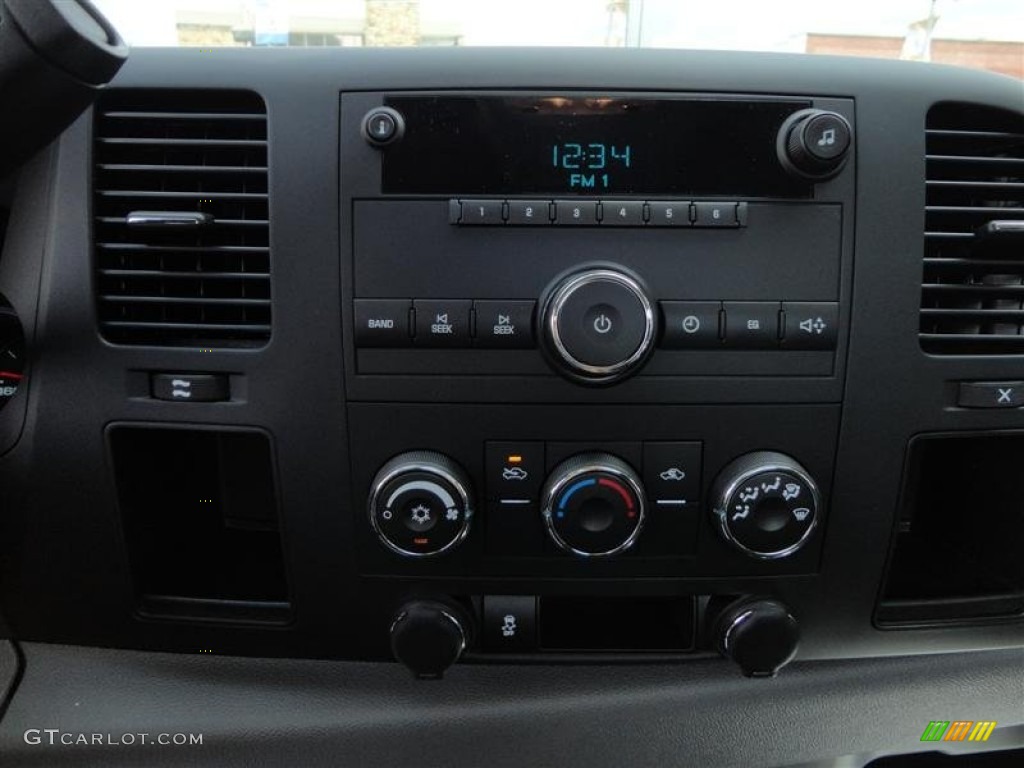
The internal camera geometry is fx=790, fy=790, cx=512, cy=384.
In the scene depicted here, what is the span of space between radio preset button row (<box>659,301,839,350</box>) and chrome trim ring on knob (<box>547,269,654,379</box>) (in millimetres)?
48

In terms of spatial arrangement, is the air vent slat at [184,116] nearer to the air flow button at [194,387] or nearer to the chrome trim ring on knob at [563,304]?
the air flow button at [194,387]

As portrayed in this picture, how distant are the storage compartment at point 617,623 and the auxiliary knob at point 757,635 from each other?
0.05m

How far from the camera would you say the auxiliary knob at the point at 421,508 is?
0.89m

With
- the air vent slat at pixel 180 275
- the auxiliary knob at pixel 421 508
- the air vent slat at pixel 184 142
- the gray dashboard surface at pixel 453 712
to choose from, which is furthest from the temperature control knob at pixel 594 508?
the air vent slat at pixel 184 142

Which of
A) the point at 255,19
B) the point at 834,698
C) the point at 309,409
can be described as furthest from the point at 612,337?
the point at 255,19

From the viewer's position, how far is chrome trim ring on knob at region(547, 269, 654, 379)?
85 cm

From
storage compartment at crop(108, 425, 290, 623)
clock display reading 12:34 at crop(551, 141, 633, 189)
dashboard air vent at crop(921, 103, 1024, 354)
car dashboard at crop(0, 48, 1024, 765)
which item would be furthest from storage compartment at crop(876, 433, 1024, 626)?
storage compartment at crop(108, 425, 290, 623)

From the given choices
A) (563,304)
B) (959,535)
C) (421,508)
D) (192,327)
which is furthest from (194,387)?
(959,535)

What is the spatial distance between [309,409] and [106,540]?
0.32 m

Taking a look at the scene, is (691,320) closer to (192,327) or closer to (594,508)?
(594,508)

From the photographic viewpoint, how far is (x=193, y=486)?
112cm

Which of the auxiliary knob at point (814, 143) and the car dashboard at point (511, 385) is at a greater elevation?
the auxiliary knob at point (814, 143)

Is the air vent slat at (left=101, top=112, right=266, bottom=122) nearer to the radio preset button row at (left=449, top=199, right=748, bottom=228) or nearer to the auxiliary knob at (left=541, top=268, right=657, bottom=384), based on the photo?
the radio preset button row at (left=449, top=199, right=748, bottom=228)

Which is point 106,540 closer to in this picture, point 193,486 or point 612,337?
point 193,486
